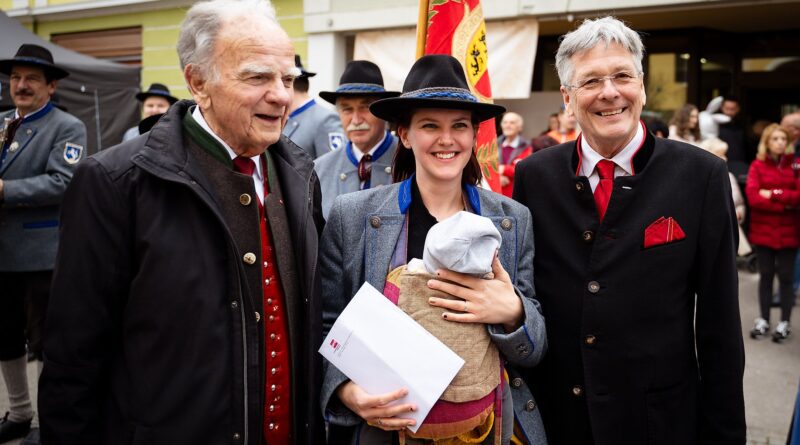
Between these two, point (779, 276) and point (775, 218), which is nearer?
A: point (775, 218)

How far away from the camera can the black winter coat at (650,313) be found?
2.05 metres

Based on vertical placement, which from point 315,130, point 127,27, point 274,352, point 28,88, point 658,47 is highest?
point 127,27

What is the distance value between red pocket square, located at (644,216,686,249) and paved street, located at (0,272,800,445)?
2.65m

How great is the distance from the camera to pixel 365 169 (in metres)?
3.89

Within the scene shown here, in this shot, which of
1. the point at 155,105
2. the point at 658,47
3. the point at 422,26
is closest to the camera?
the point at 422,26

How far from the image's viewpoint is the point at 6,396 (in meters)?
4.57

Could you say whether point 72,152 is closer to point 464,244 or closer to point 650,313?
point 464,244

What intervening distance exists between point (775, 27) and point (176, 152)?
10071mm

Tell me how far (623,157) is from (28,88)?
3.71m

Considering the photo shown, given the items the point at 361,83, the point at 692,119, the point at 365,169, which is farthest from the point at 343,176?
the point at 692,119

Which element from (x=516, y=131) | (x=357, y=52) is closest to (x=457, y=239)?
(x=516, y=131)

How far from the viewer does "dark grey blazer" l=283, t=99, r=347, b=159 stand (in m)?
4.82

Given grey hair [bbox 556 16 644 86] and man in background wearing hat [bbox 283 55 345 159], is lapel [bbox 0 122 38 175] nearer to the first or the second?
man in background wearing hat [bbox 283 55 345 159]

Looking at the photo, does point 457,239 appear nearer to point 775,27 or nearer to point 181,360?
point 181,360
